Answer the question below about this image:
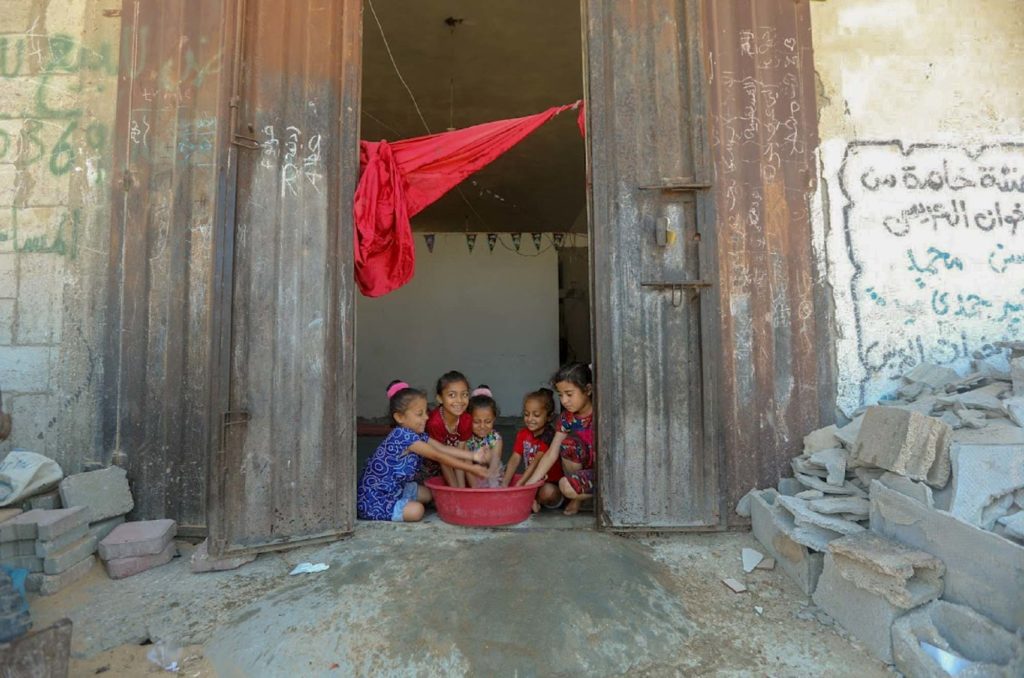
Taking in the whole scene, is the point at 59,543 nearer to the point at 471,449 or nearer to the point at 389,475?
the point at 389,475

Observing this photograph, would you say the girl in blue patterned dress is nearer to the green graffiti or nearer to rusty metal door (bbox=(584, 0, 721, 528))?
rusty metal door (bbox=(584, 0, 721, 528))

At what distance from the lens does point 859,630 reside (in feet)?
8.48

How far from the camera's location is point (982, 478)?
8.50 ft

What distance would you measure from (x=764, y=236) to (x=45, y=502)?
4.08m

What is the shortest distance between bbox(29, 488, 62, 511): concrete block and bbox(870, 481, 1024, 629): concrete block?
3912 mm

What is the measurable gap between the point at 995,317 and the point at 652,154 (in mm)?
2229

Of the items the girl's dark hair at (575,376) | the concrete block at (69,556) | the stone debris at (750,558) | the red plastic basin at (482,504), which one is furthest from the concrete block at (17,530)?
the stone debris at (750,558)

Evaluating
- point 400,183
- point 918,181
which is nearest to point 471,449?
point 400,183

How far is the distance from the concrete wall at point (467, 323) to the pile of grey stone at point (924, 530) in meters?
7.54

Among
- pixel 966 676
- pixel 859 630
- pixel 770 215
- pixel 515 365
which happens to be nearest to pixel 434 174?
pixel 770 215

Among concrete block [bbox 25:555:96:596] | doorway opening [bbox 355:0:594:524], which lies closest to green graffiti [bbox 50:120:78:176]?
concrete block [bbox 25:555:96:596]

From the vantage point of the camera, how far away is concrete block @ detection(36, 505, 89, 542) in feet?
9.62

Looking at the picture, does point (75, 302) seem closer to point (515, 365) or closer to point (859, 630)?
point (859, 630)

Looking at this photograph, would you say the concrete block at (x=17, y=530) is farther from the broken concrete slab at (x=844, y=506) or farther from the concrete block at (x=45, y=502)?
the broken concrete slab at (x=844, y=506)
